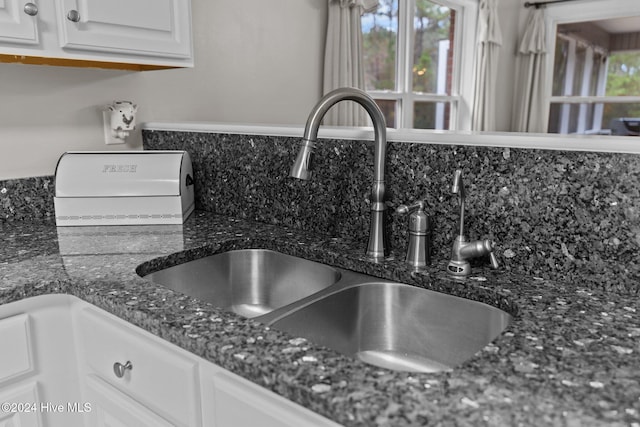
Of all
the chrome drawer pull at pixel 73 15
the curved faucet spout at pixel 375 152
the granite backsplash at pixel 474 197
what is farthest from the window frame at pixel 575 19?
the chrome drawer pull at pixel 73 15

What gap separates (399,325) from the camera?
105cm

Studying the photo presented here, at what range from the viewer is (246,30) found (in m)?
2.02

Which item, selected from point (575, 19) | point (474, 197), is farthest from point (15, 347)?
point (575, 19)

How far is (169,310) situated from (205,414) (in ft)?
0.57

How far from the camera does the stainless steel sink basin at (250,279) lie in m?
1.21

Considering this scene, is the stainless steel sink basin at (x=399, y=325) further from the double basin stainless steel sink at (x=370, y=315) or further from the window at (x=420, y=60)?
the window at (x=420, y=60)

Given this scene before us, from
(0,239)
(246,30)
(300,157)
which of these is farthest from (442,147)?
(246,30)

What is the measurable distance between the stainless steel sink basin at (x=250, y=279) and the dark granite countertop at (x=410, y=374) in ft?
0.12

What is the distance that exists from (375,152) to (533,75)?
13.4ft

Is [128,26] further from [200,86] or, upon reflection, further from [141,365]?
[141,365]

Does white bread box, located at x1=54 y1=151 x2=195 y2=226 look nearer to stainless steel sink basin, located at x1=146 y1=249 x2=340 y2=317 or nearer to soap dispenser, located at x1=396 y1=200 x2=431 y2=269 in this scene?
stainless steel sink basin, located at x1=146 y1=249 x2=340 y2=317

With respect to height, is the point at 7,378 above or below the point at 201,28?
below

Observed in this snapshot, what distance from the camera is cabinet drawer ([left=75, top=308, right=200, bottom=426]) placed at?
80 cm

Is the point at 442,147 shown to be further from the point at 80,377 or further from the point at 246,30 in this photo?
the point at 246,30
